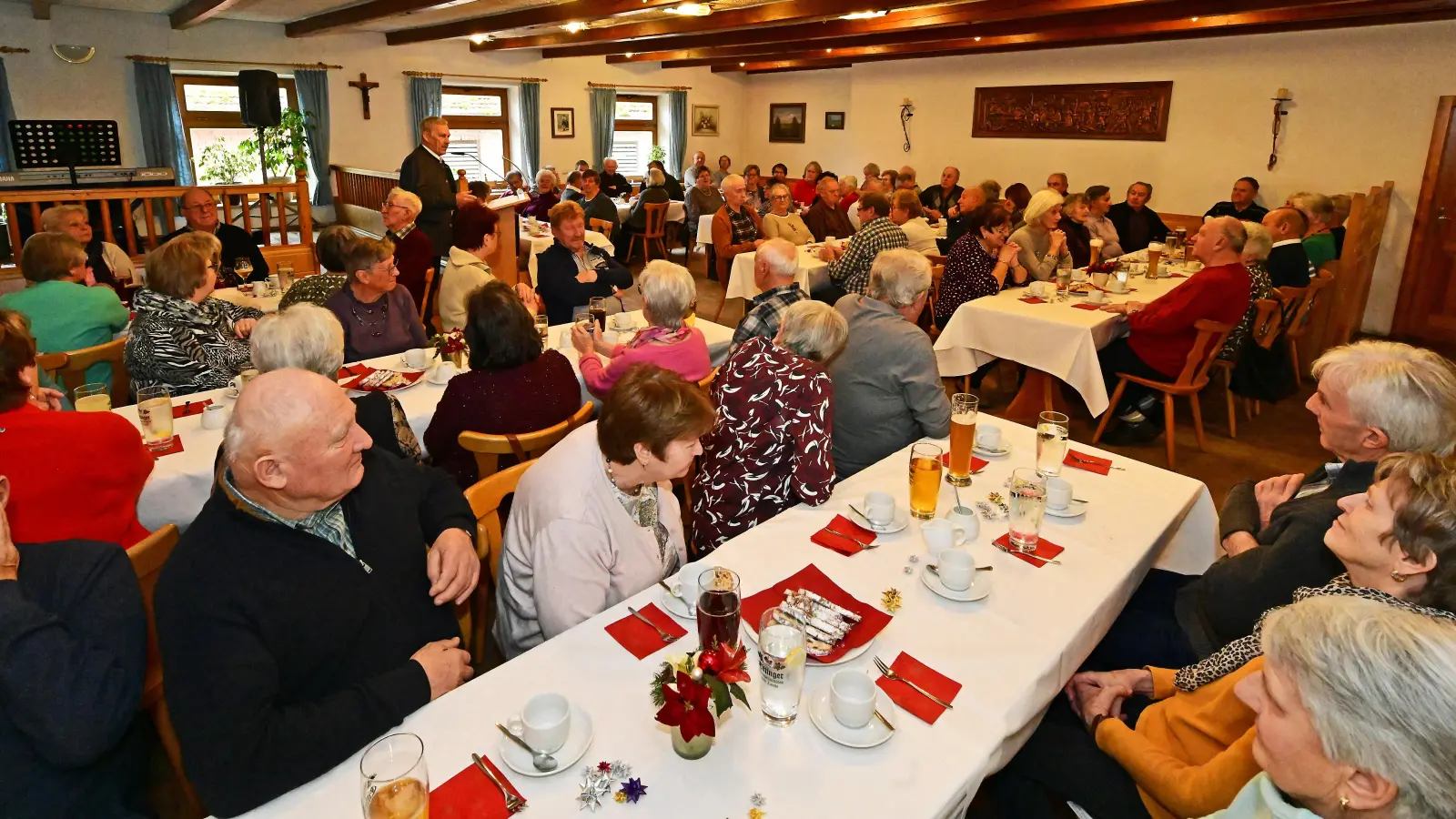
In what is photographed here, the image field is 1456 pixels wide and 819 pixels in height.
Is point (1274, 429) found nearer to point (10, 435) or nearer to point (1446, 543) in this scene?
point (1446, 543)

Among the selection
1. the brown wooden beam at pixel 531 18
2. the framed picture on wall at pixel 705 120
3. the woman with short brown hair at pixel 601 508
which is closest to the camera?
the woman with short brown hair at pixel 601 508

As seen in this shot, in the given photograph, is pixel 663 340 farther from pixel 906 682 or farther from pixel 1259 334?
pixel 1259 334

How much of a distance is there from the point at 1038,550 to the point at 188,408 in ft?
9.39

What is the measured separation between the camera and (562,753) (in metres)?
1.24

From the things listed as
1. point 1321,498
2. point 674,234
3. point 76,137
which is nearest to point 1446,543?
point 1321,498

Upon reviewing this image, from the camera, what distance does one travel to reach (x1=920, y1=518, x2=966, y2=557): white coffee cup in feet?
6.10

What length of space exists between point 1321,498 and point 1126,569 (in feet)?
1.56

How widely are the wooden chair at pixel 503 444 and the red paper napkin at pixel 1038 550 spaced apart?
137 cm

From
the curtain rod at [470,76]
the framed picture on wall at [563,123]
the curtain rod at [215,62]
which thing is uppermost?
the curtain rod at [470,76]

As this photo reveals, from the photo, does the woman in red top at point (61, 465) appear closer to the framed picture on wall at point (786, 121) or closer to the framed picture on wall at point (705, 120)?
the framed picture on wall at point (786, 121)

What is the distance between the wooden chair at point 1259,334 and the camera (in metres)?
4.48

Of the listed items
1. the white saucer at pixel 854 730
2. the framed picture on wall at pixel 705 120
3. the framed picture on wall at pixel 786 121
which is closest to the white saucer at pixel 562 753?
the white saucer at pixel 854 730

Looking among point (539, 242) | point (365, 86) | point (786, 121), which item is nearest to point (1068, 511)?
point (539, 242)

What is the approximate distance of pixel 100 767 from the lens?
1.39 m
